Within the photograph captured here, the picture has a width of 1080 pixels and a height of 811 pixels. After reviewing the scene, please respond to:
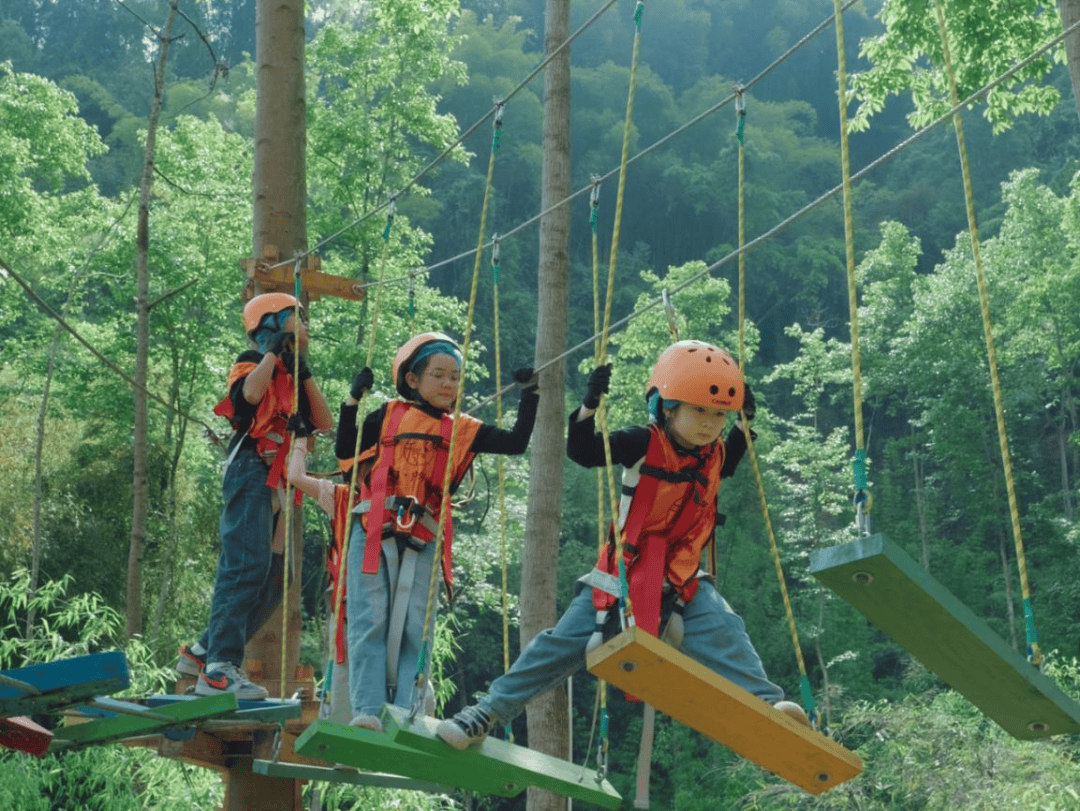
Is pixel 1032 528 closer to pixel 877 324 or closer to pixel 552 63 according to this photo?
pixel 877 324

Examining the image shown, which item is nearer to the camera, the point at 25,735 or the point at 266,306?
the point at 266,306

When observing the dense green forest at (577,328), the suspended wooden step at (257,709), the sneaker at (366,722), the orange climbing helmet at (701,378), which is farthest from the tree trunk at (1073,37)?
the sneaker at (366,722)

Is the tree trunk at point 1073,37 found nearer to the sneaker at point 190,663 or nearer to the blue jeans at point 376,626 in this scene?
the blue jeans at point 376,626

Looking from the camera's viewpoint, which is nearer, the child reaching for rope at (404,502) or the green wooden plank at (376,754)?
the green wooden plank at (376,754)

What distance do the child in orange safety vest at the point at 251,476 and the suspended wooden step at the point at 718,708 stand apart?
1.99 meters

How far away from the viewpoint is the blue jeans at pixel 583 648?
12.7 ft

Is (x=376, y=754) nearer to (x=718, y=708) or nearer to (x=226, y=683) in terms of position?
(x=718, y=708)

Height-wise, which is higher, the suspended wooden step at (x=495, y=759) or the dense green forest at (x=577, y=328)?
the dense green forest at (x=577, y=328)

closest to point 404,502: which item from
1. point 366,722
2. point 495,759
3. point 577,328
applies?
point 366,722

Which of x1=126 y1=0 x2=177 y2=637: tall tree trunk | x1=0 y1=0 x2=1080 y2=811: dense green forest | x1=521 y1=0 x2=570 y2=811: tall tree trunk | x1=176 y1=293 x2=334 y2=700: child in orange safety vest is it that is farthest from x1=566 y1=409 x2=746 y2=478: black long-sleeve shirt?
x1=126 y1=0 x2=177 y2=637: tall tree trunk

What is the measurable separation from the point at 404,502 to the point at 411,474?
0.09 m

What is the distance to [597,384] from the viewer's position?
390 centimetres

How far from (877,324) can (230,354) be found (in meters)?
18.1

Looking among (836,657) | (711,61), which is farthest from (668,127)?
(836,657)
